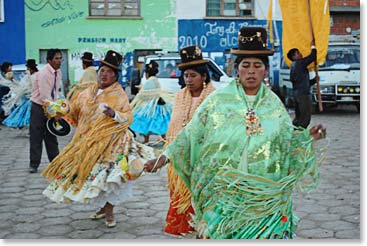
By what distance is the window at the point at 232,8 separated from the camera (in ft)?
17.8

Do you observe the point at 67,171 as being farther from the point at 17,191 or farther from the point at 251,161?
the point at 251,161

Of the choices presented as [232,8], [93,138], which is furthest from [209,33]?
[93,138]

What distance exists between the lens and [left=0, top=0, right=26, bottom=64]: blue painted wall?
501 centimetres

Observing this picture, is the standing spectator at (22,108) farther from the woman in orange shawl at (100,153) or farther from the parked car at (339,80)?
the woman in orange shawl at (100,153)

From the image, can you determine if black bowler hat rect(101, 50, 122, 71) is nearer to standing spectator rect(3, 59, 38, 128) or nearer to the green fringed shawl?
the green fringed shawl


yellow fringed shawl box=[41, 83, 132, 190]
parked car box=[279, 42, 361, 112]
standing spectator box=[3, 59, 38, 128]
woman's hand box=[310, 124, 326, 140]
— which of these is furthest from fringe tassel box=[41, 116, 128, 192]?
standing spectator box=[3, 59, 38, 128]

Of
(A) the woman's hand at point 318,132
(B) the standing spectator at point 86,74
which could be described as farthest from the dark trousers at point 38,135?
(A) the woman's hand at point 318,132

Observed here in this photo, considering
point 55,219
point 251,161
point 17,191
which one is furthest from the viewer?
point 17,191

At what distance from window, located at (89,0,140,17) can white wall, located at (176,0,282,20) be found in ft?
1.59

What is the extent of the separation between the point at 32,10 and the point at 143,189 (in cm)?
198

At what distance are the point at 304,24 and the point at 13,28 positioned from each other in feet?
Answer: 7.85

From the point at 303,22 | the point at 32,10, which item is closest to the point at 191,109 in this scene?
the point at 303,22

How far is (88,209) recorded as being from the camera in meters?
5.21

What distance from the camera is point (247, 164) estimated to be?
3.00 metres
